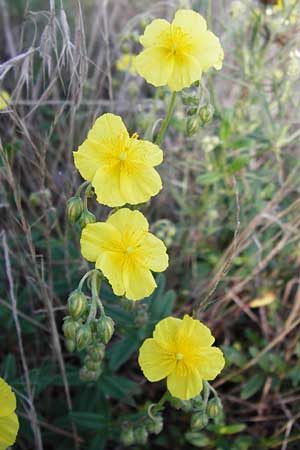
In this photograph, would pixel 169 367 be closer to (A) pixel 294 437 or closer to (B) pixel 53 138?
(A) pixel 294 437

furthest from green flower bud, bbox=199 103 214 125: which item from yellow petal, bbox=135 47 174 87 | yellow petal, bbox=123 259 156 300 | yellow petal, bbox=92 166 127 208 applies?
yellow petal, bbox=123 259 156 300

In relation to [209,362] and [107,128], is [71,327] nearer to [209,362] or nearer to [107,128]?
[209,362]

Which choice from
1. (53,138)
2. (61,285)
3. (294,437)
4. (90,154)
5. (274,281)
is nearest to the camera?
(90,154)

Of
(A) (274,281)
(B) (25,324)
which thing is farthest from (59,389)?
(A) (274,281)

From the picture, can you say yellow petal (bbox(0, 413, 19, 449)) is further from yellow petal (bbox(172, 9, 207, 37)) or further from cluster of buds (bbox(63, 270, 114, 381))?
yellow petal (bbox(172, 9, 207, 37))

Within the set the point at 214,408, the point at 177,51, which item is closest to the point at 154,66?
the point at 177,51

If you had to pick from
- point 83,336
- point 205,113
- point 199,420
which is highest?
point 205,113
